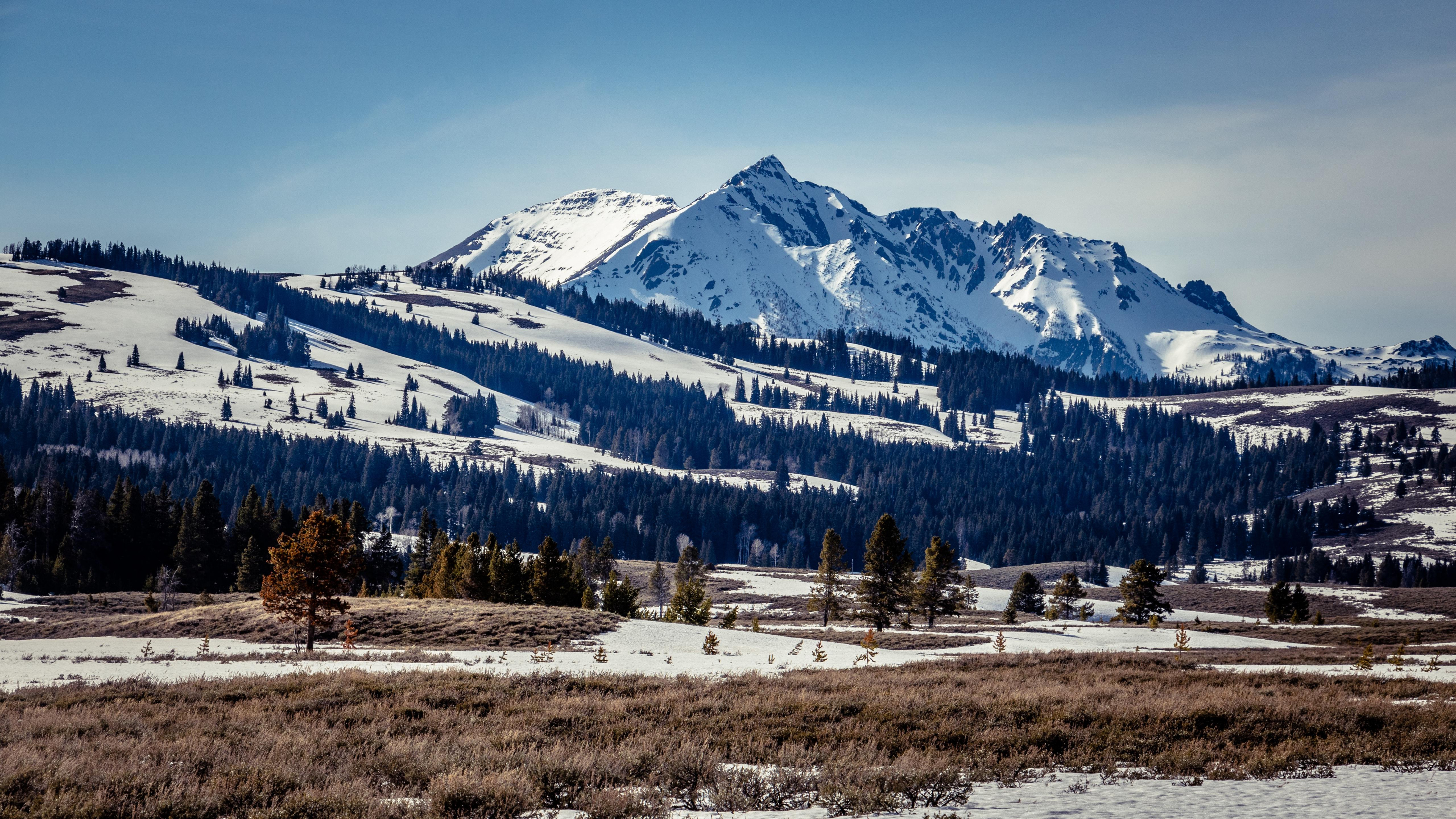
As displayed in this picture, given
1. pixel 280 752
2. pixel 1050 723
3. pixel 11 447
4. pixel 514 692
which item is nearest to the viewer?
pixel 280 752

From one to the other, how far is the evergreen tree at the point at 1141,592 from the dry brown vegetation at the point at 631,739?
5662 cm

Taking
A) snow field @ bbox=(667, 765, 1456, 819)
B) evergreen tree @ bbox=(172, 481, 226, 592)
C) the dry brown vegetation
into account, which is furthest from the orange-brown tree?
evergreen tree @ bbox=(172, 481, 226, 592)

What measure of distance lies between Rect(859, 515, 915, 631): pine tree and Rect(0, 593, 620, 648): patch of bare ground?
22717 millimetres

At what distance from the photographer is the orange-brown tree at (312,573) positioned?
4350 cm

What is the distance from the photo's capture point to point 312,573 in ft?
145

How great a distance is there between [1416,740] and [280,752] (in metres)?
20.7

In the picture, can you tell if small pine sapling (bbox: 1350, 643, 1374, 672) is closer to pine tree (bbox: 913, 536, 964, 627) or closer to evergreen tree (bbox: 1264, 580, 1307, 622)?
pine tree (bbox: 913, 536, 964, 627)

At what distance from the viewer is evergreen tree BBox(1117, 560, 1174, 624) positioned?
8038 cm

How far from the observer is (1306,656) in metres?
41.3

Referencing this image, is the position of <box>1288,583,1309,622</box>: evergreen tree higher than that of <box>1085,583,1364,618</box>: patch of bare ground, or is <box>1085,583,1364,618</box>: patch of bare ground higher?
<box>1288,583,1309,622</box>: evergreen tree

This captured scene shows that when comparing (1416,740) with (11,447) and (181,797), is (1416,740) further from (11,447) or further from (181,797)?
(11,447)

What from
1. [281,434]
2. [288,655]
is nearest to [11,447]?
[281,434]

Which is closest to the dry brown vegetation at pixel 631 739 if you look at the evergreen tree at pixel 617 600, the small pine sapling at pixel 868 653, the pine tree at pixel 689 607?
the small pine sapling at pixel 868 653

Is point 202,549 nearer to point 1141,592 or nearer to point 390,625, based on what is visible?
point 390,625
